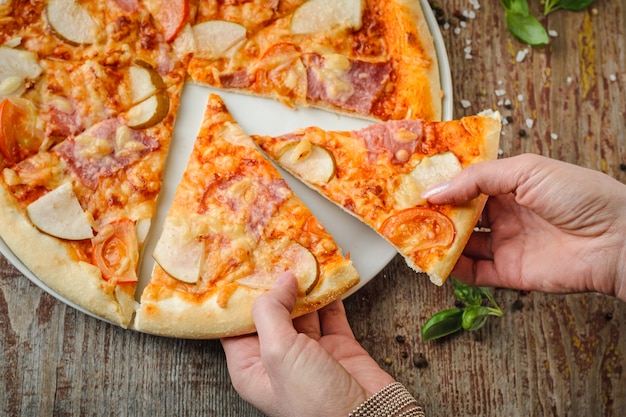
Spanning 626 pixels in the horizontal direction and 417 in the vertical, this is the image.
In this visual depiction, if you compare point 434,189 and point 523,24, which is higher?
point 523,24

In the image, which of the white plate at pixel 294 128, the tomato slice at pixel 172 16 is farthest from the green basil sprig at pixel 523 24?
the tomato slice at pixel 172 16

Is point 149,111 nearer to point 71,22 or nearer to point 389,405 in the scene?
point 71,22

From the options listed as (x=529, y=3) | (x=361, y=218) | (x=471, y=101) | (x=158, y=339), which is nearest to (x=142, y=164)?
(x=158, y=339)

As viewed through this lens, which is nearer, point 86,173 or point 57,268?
point 57,268

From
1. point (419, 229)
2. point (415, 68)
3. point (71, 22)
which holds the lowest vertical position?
point (419, 229)

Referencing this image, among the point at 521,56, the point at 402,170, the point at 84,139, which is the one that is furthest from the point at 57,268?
the point at 521,56

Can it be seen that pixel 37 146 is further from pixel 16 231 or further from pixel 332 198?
pixel 332 198
